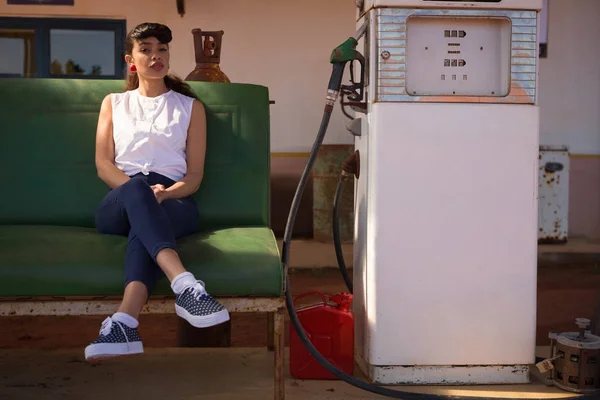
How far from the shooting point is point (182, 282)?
2.74 m

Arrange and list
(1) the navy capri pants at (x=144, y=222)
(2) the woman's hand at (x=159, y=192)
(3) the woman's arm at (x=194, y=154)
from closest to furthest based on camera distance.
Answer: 1. (1) the navy capri pants at (x=144, y=222)
2. (2) the woman's hand at (x=159, y=192)
3. (3) the woman's arm at (x=194, y=154)

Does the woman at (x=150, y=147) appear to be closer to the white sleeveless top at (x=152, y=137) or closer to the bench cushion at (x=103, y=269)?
the white sleeveless top at (x=152, y=137)

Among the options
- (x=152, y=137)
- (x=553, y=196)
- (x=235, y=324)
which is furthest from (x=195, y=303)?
(x=553, y=196)

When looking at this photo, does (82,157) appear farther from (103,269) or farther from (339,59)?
(339,59)

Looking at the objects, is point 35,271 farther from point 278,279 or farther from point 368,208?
point 368,208

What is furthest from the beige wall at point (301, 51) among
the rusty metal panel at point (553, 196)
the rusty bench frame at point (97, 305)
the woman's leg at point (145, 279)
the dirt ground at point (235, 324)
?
the rusty bench frame at point (97, 305)

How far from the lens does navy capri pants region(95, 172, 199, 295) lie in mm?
2814

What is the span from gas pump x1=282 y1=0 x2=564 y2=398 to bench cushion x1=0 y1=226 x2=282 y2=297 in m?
0.55

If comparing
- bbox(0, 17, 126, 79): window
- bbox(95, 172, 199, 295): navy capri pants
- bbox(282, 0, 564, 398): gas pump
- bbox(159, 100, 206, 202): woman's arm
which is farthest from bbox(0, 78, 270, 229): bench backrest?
bbox(0, 17, 126, 79): window

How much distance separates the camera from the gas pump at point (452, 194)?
331cm

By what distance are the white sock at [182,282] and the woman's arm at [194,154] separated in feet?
1.99

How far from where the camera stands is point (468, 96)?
3.34 metres

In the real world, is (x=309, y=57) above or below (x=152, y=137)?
above

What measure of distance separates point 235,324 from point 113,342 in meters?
2.80
